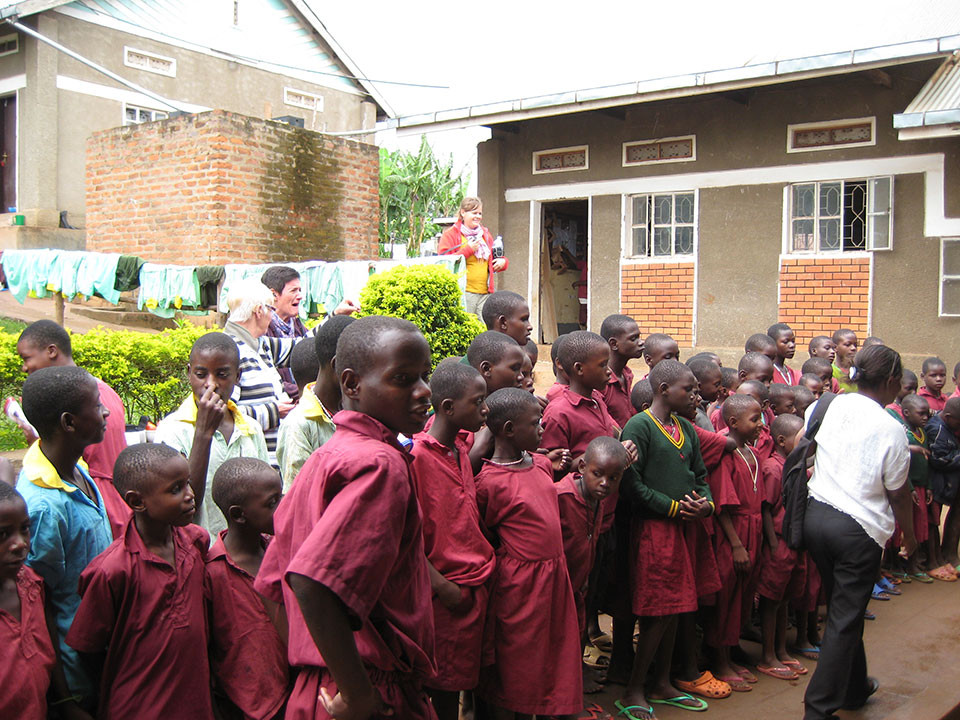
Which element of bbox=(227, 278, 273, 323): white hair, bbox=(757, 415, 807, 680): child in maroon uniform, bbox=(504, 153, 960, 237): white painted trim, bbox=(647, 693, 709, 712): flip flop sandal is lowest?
bbox=(647, 693, 709, 712): flip flop sandal

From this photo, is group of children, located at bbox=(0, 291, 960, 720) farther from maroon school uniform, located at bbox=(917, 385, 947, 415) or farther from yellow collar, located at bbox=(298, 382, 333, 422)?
maroon school uniform, located at bbox=(917, 385, 947, 415)

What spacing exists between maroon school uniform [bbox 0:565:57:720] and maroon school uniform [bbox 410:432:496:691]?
1.28 metres

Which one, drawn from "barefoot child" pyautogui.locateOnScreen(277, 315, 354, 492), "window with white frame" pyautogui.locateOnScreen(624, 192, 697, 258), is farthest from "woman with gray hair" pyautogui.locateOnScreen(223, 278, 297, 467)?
"window with white frame" pyautogui.locateOnScreen(624, 192, 697, 258)

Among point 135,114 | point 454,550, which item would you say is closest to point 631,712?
point 454,550

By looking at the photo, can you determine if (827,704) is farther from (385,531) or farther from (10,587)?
(10,587)

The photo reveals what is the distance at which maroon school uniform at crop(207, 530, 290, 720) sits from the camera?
2.65m

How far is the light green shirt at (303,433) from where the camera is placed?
333 centimetres

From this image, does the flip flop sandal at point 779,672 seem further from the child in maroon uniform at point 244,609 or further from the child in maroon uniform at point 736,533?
the child in maroon uniform at point 244,609

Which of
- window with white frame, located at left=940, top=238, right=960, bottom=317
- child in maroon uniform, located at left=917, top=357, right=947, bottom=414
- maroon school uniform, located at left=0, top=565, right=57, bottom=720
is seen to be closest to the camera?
maroon school uniform, located at left=0, top=565, right=57, bottom=720

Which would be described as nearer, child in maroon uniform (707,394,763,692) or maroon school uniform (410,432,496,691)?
maroon school uniform (410,432,496,691)

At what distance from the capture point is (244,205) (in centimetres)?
1146

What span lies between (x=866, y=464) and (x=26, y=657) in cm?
342

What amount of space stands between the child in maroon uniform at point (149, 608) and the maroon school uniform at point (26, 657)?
0.09 metres

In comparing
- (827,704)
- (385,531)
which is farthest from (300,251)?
(385,531)
